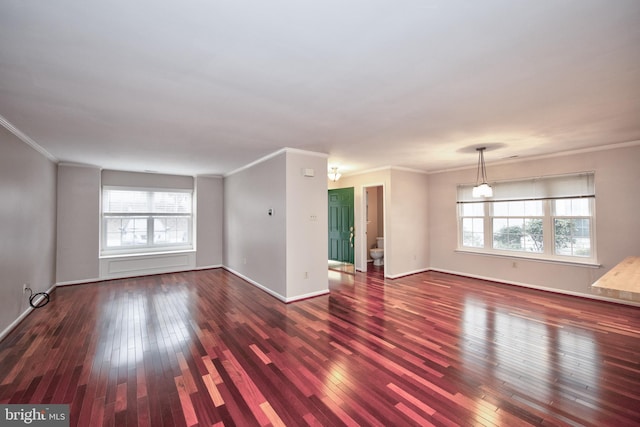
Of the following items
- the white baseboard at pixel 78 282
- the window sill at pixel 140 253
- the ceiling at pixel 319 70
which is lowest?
the white baseboard at pixel 78 282

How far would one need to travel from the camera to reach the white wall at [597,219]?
4.10 m

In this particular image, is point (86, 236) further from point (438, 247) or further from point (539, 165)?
point (539, 165)

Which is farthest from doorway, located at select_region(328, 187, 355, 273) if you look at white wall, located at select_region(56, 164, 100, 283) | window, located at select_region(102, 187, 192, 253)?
white wall, located at select_region(56, 164, 100, 283)

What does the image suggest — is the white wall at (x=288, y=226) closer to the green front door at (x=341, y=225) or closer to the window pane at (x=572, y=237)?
the green front door at (x=341, y=225)

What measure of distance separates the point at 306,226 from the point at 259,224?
1.14 meters

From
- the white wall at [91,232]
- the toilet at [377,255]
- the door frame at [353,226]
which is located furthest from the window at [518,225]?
the white wall at [91,232]

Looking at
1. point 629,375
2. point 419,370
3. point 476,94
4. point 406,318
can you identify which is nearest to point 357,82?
point 476,94

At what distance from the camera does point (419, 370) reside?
96.0 inches

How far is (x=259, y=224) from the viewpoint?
5254mm

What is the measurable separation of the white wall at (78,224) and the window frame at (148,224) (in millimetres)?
270

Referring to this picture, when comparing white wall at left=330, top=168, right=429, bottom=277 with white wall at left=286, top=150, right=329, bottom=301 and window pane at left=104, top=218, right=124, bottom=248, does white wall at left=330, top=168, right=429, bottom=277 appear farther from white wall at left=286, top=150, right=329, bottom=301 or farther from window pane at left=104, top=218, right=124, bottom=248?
window pane at left=104, top=218, right=124, bottom=248

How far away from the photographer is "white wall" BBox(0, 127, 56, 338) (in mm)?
3129

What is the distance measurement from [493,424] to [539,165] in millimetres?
4814

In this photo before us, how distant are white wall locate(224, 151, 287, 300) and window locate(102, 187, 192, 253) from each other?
1.17 meters
